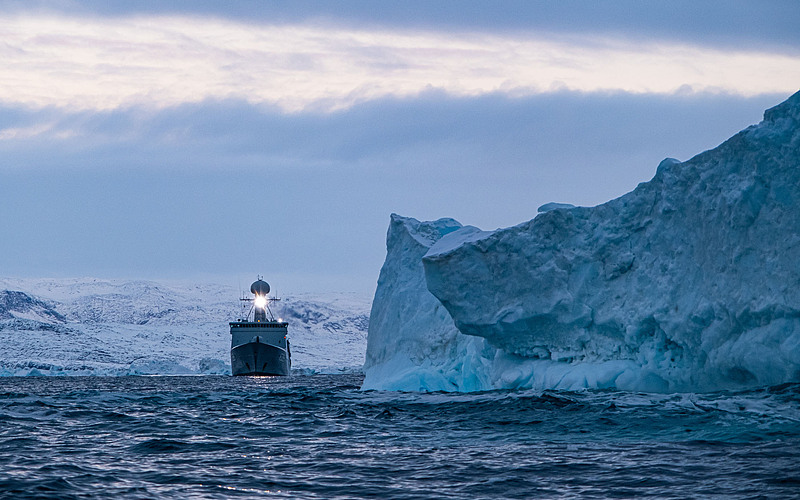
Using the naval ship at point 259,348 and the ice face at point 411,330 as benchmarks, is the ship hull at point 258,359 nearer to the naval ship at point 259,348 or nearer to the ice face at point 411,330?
the naval ship at point 259,348

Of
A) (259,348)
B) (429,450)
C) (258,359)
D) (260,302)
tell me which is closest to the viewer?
(429,450)

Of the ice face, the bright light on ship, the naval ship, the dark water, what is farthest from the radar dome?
the dark water

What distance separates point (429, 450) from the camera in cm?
1373

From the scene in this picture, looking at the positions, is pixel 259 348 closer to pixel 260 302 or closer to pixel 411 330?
pixel 260 302

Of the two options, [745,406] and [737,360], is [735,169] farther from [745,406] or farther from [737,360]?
[745,406]

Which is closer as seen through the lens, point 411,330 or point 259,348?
point 411,330

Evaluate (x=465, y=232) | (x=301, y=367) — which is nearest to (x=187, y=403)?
(x=465, y=232)

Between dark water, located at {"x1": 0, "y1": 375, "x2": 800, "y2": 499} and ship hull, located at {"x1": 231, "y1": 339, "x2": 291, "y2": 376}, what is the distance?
51.8 meters

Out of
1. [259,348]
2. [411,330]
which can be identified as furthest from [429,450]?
[259,348]

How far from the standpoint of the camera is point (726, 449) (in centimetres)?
1282

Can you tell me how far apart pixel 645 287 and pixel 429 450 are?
39.3 feet

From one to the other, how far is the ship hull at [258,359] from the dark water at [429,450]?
5182 cm

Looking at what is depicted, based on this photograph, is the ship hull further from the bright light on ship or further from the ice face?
the ice face

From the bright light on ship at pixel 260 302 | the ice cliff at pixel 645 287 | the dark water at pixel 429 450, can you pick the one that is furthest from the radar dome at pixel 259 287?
the dark water at pixel 429 450
